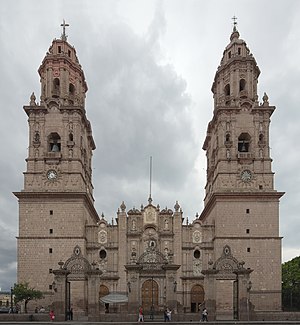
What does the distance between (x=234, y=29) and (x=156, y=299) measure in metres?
36.2

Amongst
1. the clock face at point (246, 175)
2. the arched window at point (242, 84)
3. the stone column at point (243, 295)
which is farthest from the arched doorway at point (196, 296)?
the arched window at point (242, 84)

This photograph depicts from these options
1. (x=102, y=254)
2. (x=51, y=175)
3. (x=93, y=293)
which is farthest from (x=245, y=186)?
(x=93, y=293)

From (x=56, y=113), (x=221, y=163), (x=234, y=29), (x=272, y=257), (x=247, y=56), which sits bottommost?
(x=272, y=257)

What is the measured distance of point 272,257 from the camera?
6481cm

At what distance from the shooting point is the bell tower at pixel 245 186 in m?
64.6

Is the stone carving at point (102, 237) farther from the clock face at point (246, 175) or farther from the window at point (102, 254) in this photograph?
the clock face at point (246, 175)

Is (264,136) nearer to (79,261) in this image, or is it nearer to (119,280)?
(119,280)

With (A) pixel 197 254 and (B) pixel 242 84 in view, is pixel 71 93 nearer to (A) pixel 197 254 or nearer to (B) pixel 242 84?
(B) pixel 242 84

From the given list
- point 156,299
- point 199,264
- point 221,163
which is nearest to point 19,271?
point 156,299

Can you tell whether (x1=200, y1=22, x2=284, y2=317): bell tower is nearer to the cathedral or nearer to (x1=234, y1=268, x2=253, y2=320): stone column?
the cathedral

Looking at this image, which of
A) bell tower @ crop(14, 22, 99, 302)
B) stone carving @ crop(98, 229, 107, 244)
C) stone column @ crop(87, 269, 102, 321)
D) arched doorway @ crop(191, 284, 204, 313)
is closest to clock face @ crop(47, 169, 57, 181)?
bell tower @ crop(14, 22, 99, 302)

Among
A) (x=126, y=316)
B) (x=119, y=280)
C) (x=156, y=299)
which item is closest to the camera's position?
(x=126, y=316)

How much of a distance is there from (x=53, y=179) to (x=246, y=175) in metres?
22.8

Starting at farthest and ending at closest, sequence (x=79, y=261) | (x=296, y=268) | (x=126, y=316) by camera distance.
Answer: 1. (x=296, y=268)
2. (x=79, y=261)
3. (x=126, y=316)
